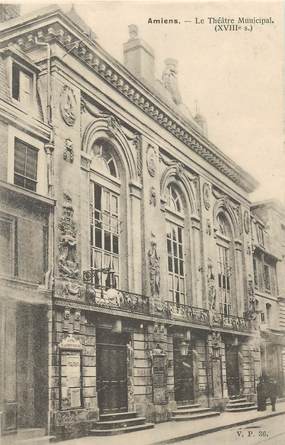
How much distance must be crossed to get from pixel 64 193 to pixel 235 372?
14.0 metres

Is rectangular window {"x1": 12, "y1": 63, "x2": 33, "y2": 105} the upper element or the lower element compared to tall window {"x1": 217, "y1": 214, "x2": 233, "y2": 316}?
upper

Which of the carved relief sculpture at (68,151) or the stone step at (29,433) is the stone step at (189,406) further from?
the carved relief sculpture at (68,151)

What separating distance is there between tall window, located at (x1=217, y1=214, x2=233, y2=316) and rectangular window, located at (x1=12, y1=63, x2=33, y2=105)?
1375 centimetres

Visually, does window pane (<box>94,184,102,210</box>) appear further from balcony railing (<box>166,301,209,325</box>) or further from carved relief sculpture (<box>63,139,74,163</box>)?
balcony railing (<box>166,301,209,325</box>)

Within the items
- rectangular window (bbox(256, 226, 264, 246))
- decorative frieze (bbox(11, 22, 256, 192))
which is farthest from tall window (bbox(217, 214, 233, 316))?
rectangular window (bbox(256, 226, 264, 246))

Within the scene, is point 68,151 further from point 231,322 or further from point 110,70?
point 231,322

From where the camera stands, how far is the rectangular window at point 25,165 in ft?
47.9

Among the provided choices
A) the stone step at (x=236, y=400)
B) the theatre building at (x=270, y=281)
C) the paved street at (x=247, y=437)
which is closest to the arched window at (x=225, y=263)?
A: the theatre building at (x=270, y=281)

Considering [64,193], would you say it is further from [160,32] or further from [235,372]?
[235,372]

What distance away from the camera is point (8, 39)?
16281 millimetres

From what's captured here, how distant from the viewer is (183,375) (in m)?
21.5

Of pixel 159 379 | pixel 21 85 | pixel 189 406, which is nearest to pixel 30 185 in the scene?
pixel 21 85

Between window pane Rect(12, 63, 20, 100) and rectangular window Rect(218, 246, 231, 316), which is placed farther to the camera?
rectangular window Rect(218, 246, 231, 316)

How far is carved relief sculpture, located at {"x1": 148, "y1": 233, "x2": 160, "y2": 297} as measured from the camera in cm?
1967
